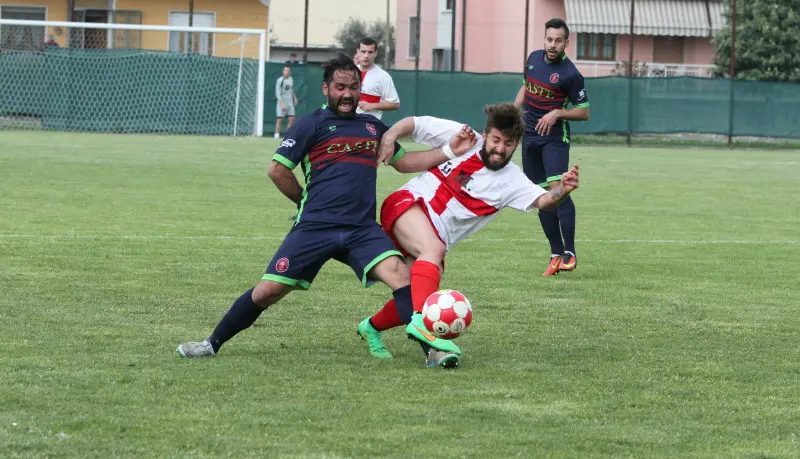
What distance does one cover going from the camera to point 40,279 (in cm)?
855

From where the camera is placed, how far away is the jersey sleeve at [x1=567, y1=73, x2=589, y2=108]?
412 inches

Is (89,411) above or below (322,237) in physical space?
below

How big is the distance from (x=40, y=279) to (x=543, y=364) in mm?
3886

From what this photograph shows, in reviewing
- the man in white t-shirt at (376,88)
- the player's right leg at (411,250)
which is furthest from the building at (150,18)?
the player's right leg at (411,250)

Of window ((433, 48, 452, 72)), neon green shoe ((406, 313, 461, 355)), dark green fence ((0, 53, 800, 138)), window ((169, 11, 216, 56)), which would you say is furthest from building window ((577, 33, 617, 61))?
neon green shoe ((406, 313, 461, 355))

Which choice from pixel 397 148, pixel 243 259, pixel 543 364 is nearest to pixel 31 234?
pixel 243 259

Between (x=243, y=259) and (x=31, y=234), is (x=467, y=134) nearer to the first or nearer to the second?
(x=243, y=259)

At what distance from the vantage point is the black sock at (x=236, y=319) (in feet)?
20.3

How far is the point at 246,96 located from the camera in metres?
31.5

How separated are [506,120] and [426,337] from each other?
3.86ft

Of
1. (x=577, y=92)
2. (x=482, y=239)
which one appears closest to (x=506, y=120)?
(x=577, y=92)

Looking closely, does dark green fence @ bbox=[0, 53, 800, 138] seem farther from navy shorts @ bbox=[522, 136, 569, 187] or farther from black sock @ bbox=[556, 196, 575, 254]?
black sock @ bbox=[556, 196, 575, 254]

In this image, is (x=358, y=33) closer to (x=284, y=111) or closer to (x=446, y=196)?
(x=284, y=111)

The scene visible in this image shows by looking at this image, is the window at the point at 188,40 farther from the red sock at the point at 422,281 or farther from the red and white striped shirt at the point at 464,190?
the red sock at the point at 422,281
